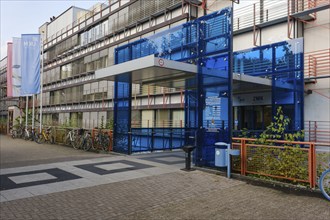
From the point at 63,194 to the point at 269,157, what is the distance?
4835 mm

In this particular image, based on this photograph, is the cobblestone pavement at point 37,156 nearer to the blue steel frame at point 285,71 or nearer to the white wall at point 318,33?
the blue steel frame at point 285,71

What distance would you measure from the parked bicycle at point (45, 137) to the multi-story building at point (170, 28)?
5.04 feet

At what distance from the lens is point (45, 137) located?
19469mm

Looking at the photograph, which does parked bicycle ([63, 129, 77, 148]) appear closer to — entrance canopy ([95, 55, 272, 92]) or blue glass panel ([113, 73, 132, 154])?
blue glass panel ([113, 73, 132, 154])

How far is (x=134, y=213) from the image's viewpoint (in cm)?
527

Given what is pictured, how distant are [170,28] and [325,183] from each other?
26.3 feet

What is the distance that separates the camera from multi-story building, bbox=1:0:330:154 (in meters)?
14.9

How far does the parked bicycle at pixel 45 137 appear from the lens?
1885 cm

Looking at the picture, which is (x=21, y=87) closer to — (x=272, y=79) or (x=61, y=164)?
(x=61, y=164)

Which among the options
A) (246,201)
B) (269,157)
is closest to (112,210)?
(246,201)

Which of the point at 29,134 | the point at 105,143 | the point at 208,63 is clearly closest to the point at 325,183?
the point at 208,63

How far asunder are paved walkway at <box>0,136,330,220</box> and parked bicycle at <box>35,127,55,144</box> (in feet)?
32.0

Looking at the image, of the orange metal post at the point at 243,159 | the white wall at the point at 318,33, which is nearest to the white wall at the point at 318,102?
the white wall at the point at 318,33

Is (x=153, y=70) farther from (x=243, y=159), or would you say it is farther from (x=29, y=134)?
(x=29, y=134)
